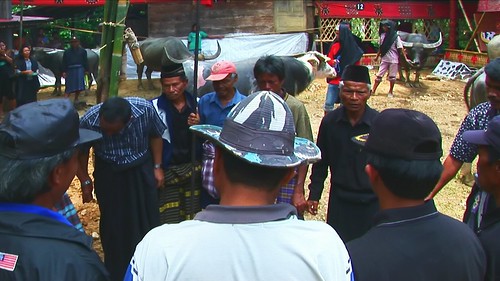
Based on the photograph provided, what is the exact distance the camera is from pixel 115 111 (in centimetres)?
360

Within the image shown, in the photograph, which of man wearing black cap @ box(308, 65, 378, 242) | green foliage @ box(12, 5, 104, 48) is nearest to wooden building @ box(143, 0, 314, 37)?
green foliage @ box(12, 5, 104, 48)

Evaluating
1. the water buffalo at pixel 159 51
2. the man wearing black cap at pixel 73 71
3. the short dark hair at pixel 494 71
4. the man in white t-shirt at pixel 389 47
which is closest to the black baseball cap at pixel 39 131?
the short dark hair at pixel 494 71

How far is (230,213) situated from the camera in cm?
144

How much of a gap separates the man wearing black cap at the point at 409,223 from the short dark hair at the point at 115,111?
2069 mm

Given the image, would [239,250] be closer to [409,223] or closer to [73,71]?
[409,223]

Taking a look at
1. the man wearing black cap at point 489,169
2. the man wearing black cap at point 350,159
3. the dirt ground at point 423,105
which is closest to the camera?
the man wearing black cap at point 489,169

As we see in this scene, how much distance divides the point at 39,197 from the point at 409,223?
1.20 metres

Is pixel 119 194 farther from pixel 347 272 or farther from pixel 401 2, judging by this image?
pixel 401 2

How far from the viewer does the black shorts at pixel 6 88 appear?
34.5 feet

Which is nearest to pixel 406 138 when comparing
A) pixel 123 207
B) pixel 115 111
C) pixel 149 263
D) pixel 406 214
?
pixel 406 214

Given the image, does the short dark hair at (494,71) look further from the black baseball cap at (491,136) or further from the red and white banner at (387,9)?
the red and white banner at (387,9)

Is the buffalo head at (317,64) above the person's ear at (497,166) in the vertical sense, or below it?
below

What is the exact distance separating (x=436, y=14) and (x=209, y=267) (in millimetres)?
18401

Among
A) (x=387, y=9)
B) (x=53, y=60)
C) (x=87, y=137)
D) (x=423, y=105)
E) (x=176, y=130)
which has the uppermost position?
(x=387, y=9)
